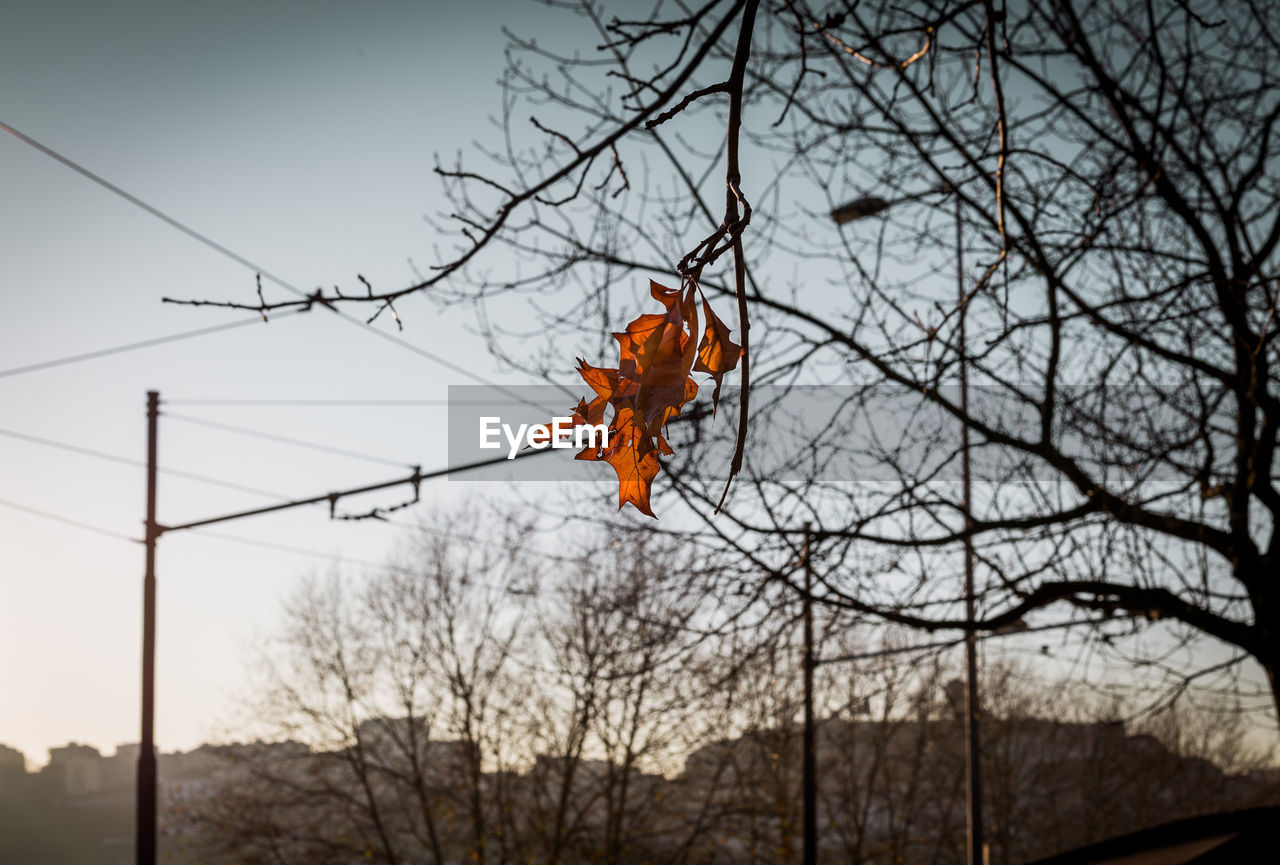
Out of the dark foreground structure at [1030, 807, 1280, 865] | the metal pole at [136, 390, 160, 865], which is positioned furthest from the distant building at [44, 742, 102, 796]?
the dark foreground structure at [1030, 807, 1280, 865]

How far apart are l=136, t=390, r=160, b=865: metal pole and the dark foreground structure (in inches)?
259

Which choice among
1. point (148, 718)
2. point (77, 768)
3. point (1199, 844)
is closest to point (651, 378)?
Result: point (1199, 844)

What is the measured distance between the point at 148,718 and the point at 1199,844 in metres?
7.36

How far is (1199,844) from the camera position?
17.7 feet

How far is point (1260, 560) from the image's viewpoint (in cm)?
479

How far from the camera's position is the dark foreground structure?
Answer: 5.07 metres

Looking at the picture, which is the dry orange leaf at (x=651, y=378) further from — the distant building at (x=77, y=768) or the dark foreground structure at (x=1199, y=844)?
the distant building at (x=77, y=768)

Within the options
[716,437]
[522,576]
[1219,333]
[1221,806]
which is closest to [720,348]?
[716,437]

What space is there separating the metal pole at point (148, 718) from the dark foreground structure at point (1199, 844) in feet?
21.5

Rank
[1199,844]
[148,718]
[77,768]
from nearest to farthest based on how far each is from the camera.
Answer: [1199,844] < [148,718] < [77,768]

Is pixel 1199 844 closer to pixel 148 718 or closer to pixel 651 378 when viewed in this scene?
pixel 651 378

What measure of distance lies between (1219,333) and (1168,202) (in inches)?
26.9

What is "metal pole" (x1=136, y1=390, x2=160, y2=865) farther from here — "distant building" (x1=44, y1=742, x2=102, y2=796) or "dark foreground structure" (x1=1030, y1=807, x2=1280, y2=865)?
"distant building" (x1=44, y1=742, x2=102, y2=796)

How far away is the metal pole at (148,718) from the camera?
26.3ft
